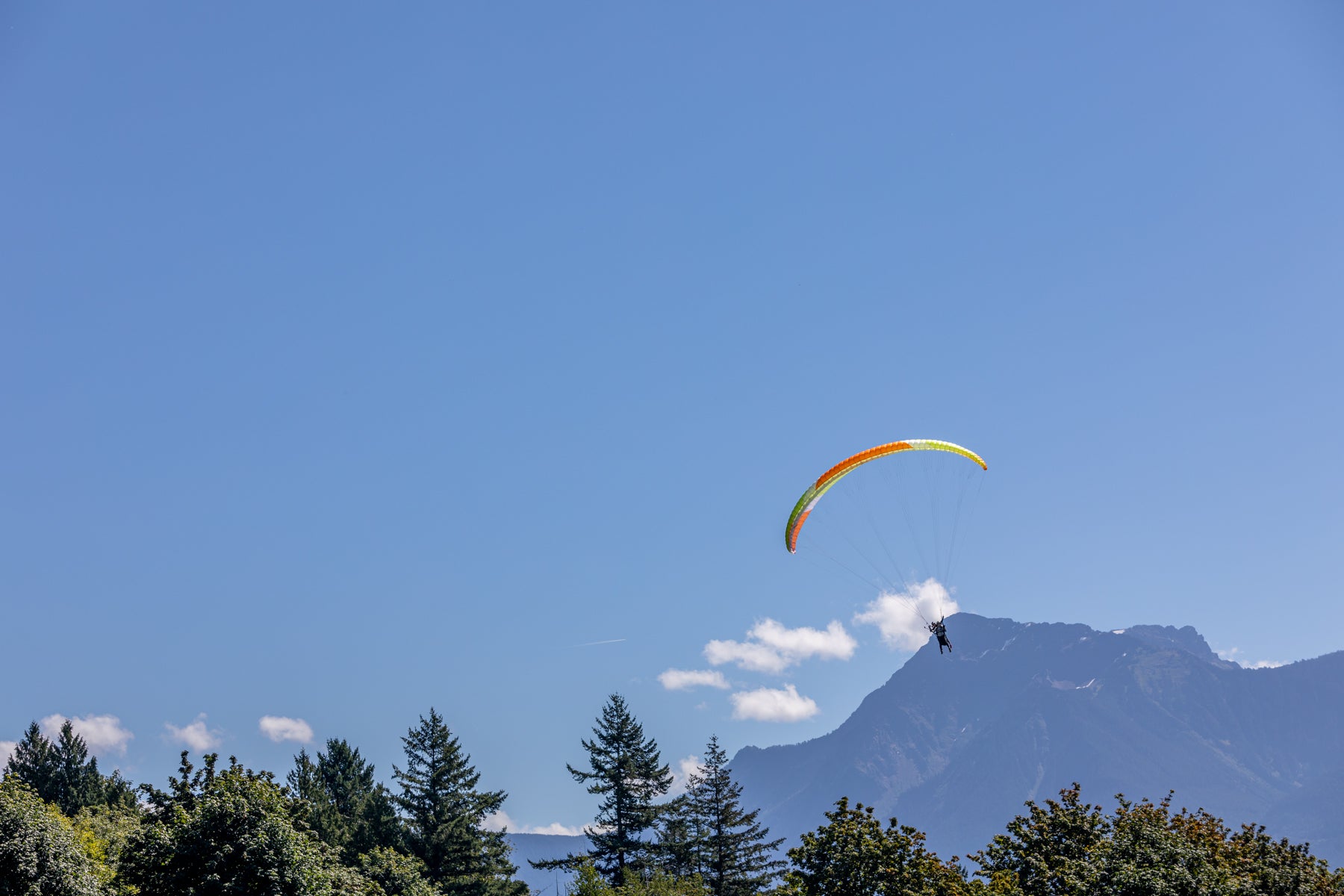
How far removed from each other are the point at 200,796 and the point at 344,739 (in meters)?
62.9

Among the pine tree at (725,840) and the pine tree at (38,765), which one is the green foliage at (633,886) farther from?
the pine tree at (38,765)

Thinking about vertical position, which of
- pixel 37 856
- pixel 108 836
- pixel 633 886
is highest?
pixel 108 836

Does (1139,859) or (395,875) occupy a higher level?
(395,875)

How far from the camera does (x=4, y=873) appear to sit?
3475cm

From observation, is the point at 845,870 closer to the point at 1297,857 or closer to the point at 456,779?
the point at 1297,857

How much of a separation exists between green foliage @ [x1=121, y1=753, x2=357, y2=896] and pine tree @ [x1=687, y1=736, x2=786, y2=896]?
40537 mm

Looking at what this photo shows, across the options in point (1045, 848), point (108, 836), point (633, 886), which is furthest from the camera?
point (108, 836)

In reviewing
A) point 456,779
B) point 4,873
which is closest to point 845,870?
point 4,873

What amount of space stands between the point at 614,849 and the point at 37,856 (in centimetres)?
3779

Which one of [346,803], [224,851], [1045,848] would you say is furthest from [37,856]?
[346,803]

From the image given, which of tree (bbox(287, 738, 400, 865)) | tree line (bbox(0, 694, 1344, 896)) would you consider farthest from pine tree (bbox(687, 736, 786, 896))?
tree (bbox(287, 738, 400, 865))

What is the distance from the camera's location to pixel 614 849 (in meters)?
67.0

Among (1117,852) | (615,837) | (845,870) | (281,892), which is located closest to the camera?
(281,892)

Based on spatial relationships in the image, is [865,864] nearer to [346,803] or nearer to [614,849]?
[614,849]
